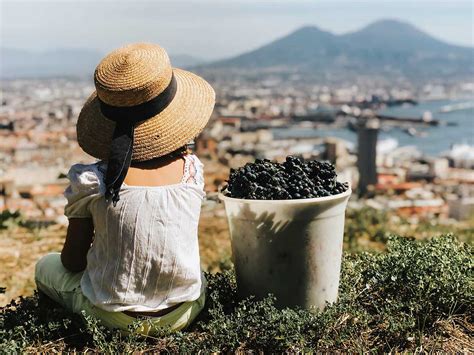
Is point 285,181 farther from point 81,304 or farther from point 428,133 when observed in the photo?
point 428,133

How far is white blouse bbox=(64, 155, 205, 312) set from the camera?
191 cm

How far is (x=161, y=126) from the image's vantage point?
1979 mm

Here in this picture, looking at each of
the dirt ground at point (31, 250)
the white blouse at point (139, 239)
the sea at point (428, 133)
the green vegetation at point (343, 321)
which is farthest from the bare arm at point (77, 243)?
the sea at point (428, 133)

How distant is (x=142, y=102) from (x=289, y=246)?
0.68 metres

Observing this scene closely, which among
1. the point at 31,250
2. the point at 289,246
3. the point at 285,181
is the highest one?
the point at 285,181

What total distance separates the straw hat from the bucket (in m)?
0.31

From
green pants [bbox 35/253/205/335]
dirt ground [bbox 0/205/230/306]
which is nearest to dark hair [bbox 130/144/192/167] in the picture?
green pants [bbox 35/253/205/335]

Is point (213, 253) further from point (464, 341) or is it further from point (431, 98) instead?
point (431, 98)

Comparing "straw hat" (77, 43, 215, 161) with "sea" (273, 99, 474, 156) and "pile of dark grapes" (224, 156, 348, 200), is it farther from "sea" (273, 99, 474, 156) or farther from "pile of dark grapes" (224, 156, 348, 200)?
"sea" (273, 99, 474, 156)

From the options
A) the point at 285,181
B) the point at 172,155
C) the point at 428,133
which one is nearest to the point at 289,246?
the point at 285,181

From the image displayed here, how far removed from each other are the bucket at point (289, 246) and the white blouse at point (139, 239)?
19cm

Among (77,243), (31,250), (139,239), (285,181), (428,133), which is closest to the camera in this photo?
(139,239)

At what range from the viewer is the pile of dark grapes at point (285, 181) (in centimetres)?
211

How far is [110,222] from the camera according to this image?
1.92 meters
